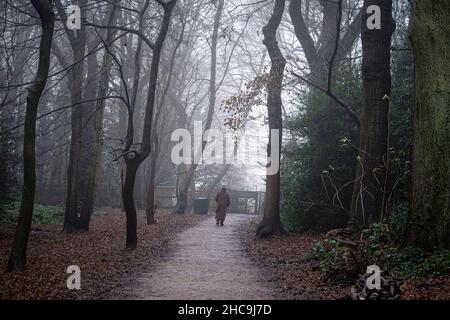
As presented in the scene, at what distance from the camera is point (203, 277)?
8719 mm

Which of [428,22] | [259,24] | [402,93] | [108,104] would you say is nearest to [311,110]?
[402,93]

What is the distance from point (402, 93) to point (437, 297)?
27.4 feet

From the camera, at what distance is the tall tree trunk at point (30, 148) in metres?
8.20

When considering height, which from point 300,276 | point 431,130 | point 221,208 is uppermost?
point 431,130

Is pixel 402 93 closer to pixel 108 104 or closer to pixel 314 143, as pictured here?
pixel 314 143

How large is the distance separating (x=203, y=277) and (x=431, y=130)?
4.73 metres

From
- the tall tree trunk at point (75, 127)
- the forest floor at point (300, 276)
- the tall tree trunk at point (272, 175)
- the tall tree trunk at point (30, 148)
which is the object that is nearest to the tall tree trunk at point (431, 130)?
the forest floor at point (300, 276)

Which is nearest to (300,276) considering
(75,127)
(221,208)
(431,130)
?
(431,130)

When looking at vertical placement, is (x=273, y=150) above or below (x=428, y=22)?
below

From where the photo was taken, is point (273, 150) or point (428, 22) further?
point (273, 150)

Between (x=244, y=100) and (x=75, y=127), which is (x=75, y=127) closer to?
(x=75, y=127)

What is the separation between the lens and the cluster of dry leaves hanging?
7.07 m
